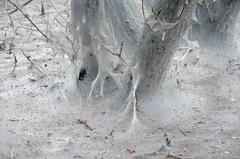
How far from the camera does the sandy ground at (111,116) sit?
3.24 metres

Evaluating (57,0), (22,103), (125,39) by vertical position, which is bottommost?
(22,103)

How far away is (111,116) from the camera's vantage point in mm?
3693

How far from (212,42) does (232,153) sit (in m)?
2.04

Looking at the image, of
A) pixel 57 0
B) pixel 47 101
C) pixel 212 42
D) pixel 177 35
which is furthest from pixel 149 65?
pixel 57 0

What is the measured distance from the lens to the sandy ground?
3240 mm

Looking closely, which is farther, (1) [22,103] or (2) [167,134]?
(1) [22,103]

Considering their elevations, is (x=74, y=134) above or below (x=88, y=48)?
below

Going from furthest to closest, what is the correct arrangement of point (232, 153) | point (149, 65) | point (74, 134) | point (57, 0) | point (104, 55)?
point (57, 0)
point (104, 55)
point (149, 65)
point (74, 134)
point (232, 153)

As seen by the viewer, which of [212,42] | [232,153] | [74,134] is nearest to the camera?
[232,153]

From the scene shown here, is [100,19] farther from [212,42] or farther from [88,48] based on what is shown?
[212,42]

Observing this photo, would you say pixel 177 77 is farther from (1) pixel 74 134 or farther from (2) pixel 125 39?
(1) pixel 74 134

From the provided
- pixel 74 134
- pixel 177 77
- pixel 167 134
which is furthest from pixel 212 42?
pixel 74 134

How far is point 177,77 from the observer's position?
411 cm

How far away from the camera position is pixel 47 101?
12.7 ft
